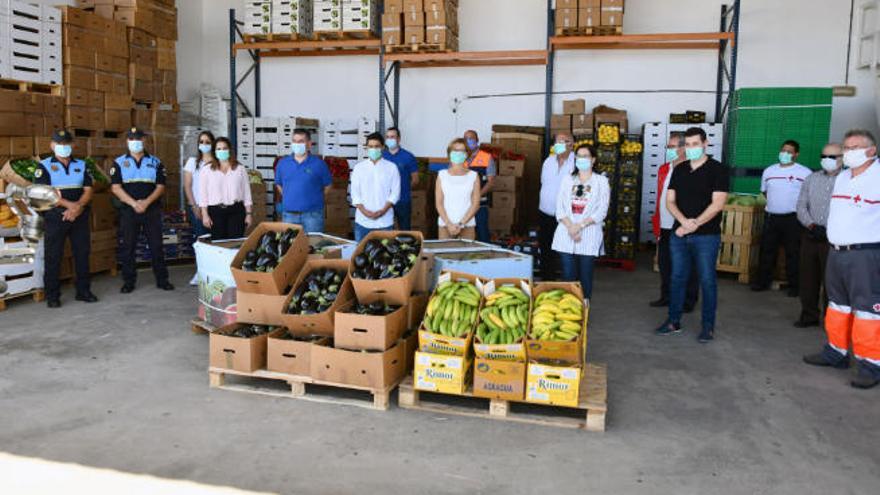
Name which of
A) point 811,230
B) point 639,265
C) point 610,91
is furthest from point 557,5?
point 811,230

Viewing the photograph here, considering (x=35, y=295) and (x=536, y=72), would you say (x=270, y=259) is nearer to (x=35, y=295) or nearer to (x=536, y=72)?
(x=35, y=295)

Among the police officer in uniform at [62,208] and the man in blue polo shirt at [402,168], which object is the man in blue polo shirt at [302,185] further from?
the police officer in uniform at [62,208]

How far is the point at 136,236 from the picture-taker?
25.7ft

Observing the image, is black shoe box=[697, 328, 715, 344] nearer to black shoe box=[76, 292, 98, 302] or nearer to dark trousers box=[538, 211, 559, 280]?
dark trousers box=[538, 211, 559, 280]

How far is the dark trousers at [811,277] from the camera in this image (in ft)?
21.7

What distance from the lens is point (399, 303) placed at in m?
4.65

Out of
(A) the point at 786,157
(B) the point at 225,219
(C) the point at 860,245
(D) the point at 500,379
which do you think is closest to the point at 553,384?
(D) the point at 500,379

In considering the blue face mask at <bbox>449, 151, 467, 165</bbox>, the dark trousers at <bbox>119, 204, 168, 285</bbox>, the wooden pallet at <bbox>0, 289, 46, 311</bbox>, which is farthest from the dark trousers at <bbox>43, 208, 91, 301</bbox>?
the blue face mask at <bbox>449, 151, 467, 165</bbox>

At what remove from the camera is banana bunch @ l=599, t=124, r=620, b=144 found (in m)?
10.3

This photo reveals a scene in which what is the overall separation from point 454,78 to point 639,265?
15.7 feet

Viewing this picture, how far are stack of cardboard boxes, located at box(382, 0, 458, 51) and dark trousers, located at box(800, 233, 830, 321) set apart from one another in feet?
21.4

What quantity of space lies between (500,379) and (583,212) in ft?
8.22

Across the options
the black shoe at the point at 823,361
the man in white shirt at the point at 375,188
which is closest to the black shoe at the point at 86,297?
the man in white shirt at the point at 375,188

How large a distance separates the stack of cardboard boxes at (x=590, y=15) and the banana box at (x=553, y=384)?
310 inches
